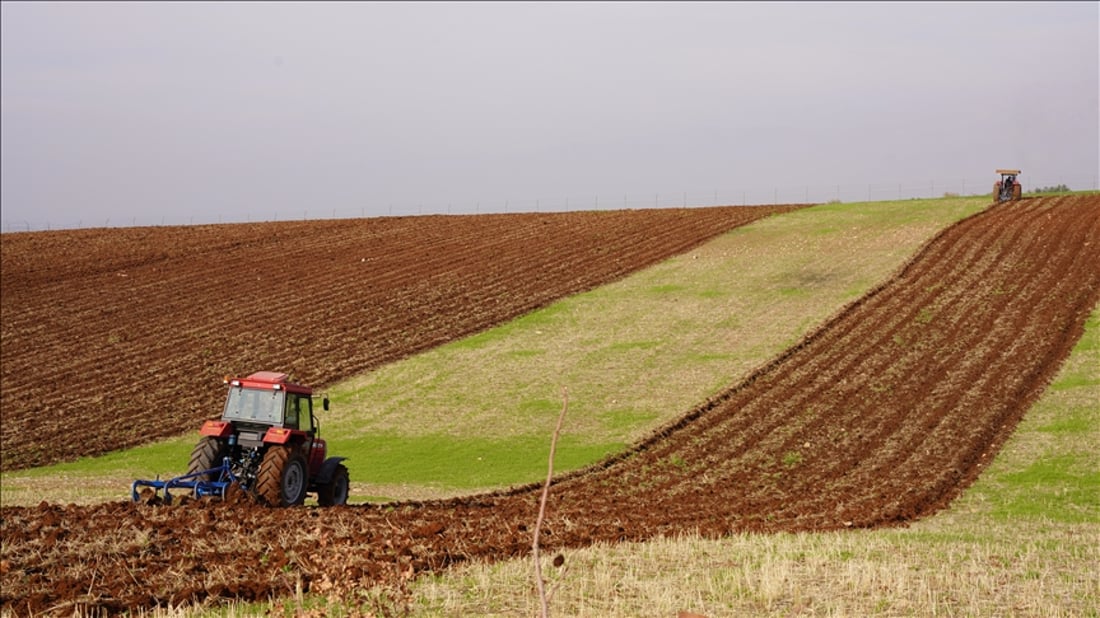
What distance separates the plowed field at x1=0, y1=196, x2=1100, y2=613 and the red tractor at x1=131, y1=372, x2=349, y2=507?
0.94 metres

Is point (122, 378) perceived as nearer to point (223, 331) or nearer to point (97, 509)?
point (223, 331)

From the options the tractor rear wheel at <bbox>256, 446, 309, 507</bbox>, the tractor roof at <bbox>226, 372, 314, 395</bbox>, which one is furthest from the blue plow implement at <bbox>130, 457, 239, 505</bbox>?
the tractor roof at <bbox>226, 372, 314, 395</bbox>

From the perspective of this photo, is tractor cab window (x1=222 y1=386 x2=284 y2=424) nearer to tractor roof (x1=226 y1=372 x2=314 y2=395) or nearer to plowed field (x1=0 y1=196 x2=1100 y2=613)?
tractor roof (x1=226 y1=372 x2=314 y2=395)

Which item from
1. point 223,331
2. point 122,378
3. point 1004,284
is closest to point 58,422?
point 122,378

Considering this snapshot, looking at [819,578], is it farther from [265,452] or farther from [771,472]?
[771,472]

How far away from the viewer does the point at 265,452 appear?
2020 cm

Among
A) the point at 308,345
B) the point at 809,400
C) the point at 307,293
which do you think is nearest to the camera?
the point at 809,400

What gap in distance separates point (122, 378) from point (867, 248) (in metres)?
32.0

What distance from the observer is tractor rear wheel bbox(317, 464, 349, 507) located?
2125 cm

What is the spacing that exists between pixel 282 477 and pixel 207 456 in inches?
60.6

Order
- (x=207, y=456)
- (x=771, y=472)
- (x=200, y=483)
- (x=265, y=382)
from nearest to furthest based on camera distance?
(x=200, y=483) < (x=207, y=456) < (x=265, y=382) < (x=771, y=472)

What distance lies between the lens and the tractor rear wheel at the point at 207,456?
19.2 m

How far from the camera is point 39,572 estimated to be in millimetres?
13203

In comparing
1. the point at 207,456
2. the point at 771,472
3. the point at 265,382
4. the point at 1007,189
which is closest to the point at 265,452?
the point at 207,456
